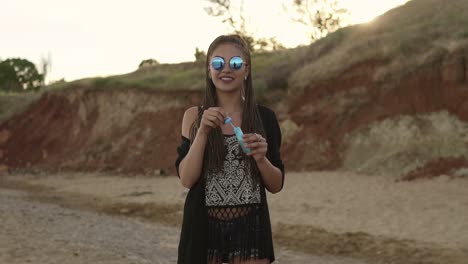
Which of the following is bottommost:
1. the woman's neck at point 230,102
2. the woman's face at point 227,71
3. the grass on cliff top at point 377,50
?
the woman's neck at point 230,102

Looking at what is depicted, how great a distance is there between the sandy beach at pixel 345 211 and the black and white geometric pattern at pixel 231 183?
22.6 ft

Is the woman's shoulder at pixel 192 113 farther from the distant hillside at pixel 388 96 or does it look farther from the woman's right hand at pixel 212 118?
the distant hillside at pixel 388 96

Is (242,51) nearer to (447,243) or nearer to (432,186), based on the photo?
(447,243)

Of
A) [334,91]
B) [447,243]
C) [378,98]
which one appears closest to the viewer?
[447,243]

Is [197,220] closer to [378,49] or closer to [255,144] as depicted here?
[255,144]

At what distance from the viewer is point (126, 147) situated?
1025 inches

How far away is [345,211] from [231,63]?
445 inches

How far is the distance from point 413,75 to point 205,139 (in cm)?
1679

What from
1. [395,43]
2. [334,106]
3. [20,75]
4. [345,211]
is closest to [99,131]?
[334,106]

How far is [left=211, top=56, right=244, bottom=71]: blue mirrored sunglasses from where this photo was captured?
282 cm

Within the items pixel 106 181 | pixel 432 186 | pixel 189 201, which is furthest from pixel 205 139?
pixel 106 181

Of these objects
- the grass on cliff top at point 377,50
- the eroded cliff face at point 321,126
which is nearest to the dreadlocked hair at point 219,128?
the eroded cliff face at point 321,126

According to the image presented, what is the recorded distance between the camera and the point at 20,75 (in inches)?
2307

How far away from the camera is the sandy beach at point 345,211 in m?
10.2
